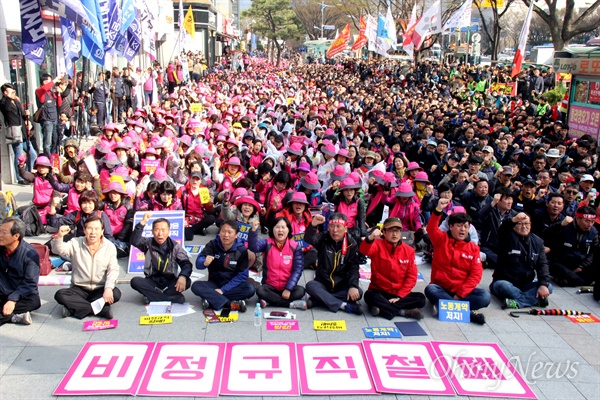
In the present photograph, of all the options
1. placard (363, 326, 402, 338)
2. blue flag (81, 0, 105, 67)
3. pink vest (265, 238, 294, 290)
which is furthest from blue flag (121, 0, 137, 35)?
placard (363, 326, 402, 338)

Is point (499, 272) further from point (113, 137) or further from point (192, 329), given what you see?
point (113, 137)

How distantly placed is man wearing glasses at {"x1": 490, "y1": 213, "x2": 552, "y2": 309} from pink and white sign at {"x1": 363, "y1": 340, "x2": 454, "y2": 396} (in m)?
1.70

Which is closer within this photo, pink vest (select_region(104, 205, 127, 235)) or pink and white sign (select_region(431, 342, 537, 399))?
pink and white sign (select_region(431, 342, 537, 399))

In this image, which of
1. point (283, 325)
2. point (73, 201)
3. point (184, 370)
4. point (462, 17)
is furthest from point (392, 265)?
point (462, 17)

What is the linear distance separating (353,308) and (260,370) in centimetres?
164

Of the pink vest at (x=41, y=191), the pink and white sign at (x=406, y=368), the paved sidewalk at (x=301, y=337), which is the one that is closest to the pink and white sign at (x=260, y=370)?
the paved sidewalk at (x=301, y=337)

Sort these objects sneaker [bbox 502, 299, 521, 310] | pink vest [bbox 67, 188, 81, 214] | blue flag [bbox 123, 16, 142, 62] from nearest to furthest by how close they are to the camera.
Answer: sneaker [bbox 502, 299, 521, 310]
pink vest [bbox 67, 188, 81, 214]
blue flag [bbox 123, 16, 142, 62]

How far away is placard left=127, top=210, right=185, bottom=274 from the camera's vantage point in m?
7.86

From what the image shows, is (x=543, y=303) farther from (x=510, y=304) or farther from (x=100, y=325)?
(x=100, y=325)

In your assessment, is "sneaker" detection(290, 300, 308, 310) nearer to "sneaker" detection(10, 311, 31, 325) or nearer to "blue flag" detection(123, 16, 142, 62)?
"sneaker" detection(10, 311, 31, 325)

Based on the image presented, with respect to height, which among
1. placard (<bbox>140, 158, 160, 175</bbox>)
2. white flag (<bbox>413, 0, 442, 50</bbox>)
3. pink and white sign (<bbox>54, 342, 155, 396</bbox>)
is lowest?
pink and white sign (<bbox>54, 342, 155, 396</bbox>)

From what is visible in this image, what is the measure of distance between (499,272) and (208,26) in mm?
40632

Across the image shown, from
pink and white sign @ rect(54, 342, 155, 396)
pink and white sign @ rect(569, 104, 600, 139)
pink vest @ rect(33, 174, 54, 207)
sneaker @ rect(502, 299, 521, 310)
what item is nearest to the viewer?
pink and white sign @ rect(54, 342, 155, 396)

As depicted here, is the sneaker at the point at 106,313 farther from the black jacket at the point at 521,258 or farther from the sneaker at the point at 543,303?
the sneaker at the point at 543,303
